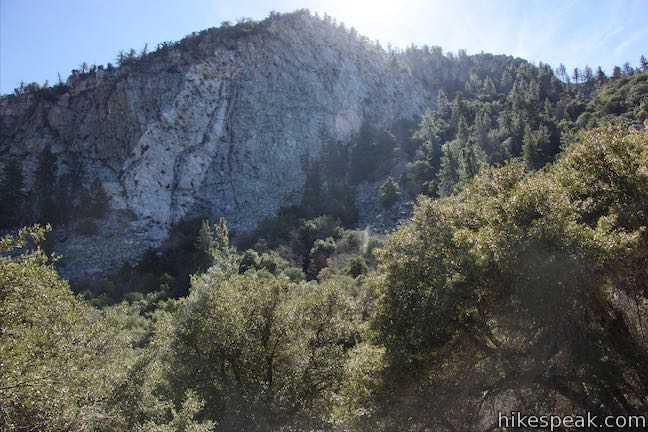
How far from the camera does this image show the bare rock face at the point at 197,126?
6375cm

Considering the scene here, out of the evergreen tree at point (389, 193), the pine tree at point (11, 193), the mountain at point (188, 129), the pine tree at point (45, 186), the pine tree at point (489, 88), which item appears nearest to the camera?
the pine tree at point (11, 193)

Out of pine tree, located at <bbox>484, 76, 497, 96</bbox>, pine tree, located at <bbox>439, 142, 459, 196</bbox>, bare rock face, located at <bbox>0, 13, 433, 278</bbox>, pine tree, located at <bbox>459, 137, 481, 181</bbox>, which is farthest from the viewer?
pine tree, located at <bbox>484, 76, 497, 96</bbox>

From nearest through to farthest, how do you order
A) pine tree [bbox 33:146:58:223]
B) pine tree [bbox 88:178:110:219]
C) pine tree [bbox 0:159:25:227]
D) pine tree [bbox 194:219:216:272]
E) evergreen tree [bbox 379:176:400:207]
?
pine tree [bbox 194:219:216:272]
pine tree [bbox 0:159:25:227]
pine tree [bbox 88:178:110:219]
pine tree [bbox 33:146:58:223]
evergreen tree [bbox 379:176:400:207]

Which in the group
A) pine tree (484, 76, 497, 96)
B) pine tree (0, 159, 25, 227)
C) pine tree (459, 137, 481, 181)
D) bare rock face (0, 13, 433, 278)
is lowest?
pine tree (459, 137, 481, 181)

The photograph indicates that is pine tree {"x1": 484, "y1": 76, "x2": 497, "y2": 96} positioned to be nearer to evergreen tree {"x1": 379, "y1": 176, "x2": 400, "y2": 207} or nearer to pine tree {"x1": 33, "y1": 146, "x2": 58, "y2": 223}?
evergreen tree {"x1": 379, "y1": 176, "x2": 400, "y2": 207}

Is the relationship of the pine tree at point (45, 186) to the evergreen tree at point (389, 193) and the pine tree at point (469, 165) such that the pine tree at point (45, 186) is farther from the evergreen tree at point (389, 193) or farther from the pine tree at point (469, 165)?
the pine tree at point (469, 165)

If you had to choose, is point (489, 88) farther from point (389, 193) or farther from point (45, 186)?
point (45, 186)

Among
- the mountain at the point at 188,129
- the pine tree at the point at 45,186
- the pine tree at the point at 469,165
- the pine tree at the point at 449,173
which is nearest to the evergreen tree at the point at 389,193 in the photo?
the pine tree at the point at 449,173

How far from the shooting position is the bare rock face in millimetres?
63750

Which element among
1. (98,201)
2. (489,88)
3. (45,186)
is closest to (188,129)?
(98,201)

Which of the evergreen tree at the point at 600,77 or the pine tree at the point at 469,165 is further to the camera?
the evergreen tree at the point at 600,77

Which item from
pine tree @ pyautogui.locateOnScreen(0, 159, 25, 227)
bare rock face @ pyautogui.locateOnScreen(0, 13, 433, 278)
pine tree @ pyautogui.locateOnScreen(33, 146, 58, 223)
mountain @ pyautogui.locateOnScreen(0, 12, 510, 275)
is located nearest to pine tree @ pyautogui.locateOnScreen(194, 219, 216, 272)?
mountain @ pyautogui.locateOnScreen(0, 12, 510, 275)

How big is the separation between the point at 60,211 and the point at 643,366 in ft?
223

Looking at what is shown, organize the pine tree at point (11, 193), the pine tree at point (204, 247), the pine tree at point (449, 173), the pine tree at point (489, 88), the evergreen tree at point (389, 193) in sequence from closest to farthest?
the pine tree at point (204, 247) < the pine tree at point (449, 173) < the pine tree at point (11, 193) < the evergreen tree at point (389, 193) < the pine tree at point (489, 88)
